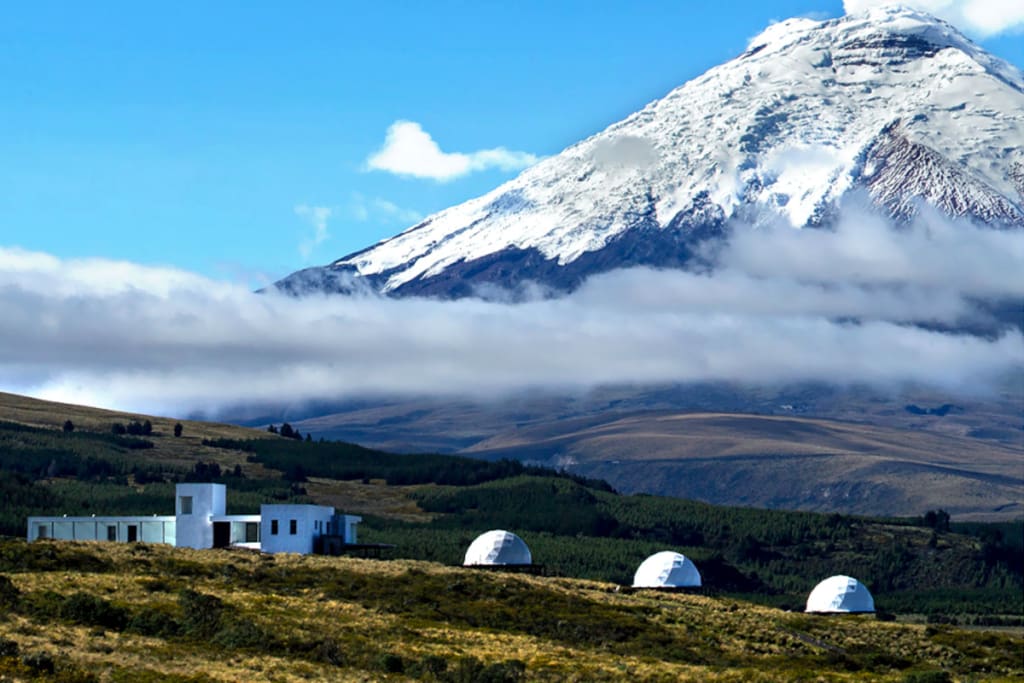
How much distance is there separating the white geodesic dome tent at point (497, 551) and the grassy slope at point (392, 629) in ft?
63.3

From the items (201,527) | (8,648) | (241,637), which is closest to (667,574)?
(201,527)

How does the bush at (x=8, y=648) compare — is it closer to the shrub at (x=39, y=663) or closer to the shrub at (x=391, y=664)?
the shrub at (x=39, y=663)

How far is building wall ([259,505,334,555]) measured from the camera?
447ft

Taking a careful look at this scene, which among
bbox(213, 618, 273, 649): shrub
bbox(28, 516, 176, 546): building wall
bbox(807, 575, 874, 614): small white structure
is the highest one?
bbox(28, 516, 176, 546): building wall

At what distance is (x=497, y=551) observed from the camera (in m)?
152

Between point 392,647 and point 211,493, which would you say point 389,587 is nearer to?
point 392,647

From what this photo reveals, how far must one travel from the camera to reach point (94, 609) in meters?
80.4

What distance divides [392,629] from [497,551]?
61804mm

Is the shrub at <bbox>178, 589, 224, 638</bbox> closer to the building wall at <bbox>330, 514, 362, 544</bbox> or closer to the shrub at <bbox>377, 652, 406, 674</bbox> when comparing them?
the shrub at <bbox>377, 652, 406, 674</bbox>

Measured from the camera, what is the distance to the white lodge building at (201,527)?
451ft

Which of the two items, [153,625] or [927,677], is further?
[927,677]

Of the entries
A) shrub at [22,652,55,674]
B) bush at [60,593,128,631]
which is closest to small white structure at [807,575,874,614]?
bush at [60,593,128,631]

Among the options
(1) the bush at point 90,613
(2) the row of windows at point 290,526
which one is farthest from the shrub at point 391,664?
(2) the row of windows at point 290,526

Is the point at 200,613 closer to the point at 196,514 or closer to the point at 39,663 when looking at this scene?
the point at 39,663
